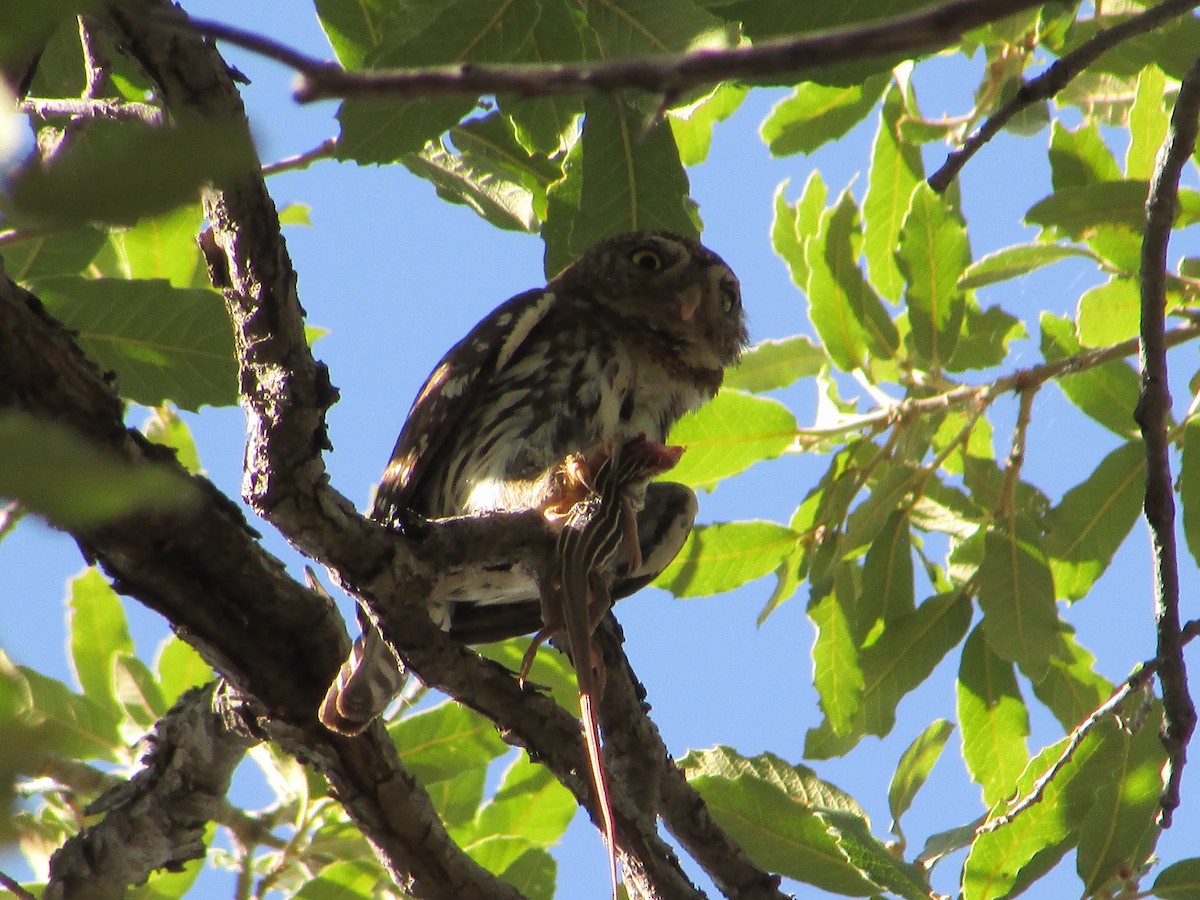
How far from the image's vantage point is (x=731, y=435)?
3.85m

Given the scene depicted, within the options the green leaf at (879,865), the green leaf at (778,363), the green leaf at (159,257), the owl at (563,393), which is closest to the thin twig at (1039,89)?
the owl at (563,393)

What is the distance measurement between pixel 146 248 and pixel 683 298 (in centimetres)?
174

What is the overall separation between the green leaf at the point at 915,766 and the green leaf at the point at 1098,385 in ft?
3.29

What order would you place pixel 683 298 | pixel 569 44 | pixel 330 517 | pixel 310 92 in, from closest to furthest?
pixel 310 92
pixel 330 517
pixel 569 44
pixel 683 298

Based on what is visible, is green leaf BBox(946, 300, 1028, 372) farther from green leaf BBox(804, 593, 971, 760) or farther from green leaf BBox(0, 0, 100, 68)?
green leaf BBox(0, 0, 100, 68)

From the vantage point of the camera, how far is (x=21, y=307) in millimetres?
2014

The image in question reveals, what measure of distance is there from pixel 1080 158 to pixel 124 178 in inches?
137

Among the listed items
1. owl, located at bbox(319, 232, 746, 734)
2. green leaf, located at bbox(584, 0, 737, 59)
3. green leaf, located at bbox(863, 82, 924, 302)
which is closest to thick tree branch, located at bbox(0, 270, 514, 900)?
owl, located at bbox(319, 232, 746, 734)

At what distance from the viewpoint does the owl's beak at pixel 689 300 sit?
165 inches

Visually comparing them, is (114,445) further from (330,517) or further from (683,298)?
(683,298)

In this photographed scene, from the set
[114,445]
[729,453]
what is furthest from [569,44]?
[729,453]

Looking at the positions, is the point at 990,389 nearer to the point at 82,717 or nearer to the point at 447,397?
the point at 447,397

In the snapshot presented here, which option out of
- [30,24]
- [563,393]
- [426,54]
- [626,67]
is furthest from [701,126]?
[30,24]

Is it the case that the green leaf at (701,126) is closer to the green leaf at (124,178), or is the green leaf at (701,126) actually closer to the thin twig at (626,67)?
the thin twig at (626,67)
